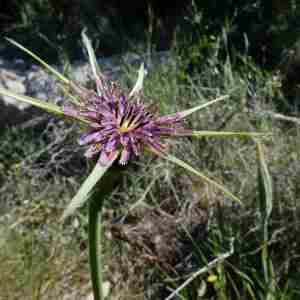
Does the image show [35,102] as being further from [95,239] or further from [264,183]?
[264,183]

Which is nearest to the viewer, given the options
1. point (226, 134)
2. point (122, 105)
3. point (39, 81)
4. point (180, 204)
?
point (226, 134)

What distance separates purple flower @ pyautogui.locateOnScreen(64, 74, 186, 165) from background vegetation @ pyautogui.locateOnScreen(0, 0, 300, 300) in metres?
0.35

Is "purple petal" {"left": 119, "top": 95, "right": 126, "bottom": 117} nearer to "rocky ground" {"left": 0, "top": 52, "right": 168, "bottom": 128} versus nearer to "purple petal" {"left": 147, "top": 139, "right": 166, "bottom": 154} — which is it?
"purple petal" {"left": 147, "top": 139, "right": 166, "bottom": 154}

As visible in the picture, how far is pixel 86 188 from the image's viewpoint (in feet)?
3.25

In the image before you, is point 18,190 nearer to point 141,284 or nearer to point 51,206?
point 51,206

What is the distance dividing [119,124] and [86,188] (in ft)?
0.70

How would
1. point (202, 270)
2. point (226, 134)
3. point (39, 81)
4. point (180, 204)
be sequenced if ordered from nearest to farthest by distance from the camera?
1. point (226, 134)
2. point (202, 270)
3. point (180, 204)
4. point (39, 81)

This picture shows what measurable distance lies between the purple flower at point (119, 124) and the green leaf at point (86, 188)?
0.02 m

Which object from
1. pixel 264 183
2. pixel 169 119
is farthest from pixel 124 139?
pixel 264 183

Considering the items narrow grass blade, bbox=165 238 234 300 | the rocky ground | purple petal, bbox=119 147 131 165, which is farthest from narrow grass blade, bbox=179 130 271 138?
the rocky ground

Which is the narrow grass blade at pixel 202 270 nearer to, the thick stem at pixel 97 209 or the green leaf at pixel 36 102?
the thick stem at pixel 97 209

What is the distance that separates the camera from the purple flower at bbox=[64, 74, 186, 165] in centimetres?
109

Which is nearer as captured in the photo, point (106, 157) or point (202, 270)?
point (106, 157)

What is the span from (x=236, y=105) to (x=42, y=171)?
0.88 m
